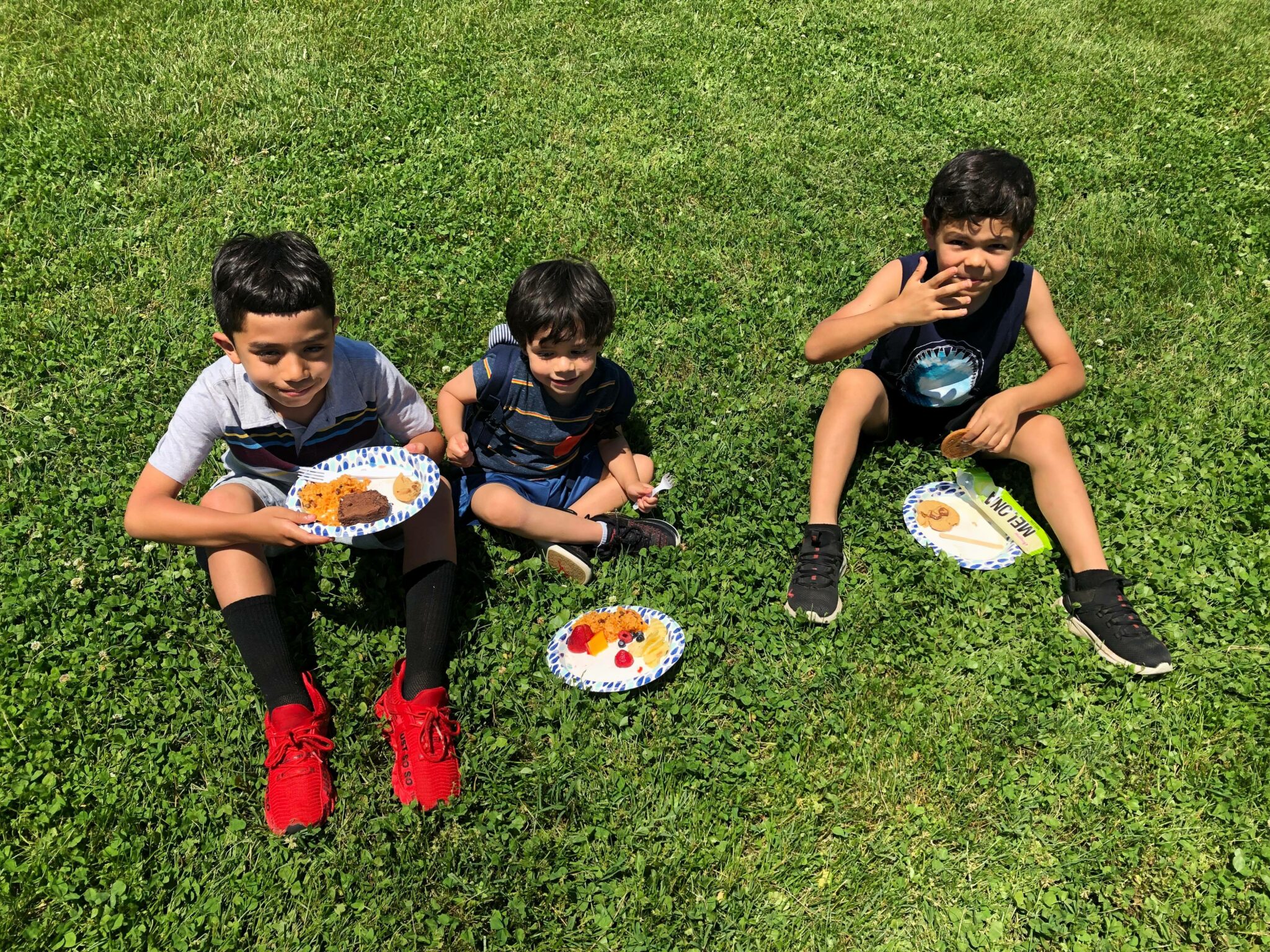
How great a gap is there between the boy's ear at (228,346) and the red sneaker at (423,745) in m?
1.29

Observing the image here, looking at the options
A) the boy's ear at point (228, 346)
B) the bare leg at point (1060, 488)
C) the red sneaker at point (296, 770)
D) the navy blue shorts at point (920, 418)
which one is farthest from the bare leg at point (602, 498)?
the bare leg at point (1060, 488)

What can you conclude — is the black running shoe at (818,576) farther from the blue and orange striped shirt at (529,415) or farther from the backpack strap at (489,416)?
the backpack strap at (489,416)

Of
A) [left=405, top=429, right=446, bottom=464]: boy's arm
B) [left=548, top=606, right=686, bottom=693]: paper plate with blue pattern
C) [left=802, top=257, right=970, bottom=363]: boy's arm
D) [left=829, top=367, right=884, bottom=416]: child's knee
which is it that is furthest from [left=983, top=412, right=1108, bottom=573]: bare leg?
[left=405, top=429, right=446, bottom=464]: boy's arm

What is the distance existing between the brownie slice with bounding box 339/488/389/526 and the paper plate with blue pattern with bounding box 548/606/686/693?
86 cm

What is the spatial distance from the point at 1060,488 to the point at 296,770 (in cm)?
324

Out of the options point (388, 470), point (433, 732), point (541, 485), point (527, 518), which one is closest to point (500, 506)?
point (527, 518)

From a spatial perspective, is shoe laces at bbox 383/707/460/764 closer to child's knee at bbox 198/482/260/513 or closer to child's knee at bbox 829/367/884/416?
child's knee at bbox 198/482/260/513

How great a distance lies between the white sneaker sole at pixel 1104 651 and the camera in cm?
351

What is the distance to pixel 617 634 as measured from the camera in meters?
3.68

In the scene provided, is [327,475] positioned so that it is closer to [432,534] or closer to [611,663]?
[432,534]

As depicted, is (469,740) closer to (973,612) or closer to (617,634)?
(617,634)

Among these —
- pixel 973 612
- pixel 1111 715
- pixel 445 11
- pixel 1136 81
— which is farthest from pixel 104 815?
pixel 1136 81

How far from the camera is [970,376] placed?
4.17 meters

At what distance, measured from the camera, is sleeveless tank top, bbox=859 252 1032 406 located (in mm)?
4074
